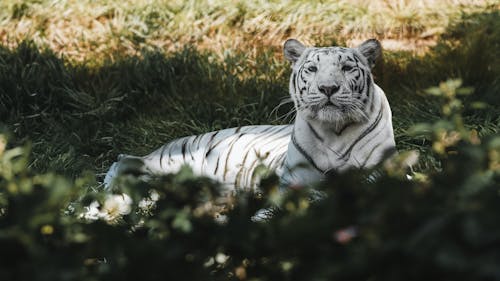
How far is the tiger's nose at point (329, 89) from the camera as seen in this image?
380 cm

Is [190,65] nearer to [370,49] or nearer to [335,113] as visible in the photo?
[370,49]

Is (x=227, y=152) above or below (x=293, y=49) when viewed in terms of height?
below

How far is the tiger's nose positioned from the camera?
3802 mm

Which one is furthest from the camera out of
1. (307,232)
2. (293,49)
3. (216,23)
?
(216,23)

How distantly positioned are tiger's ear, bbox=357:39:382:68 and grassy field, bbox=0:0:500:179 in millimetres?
667

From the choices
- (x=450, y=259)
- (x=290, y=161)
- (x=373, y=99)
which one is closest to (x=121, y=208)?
(x=290, y=161)

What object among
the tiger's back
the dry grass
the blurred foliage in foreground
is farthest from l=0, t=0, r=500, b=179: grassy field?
the blurred foliage in foreground

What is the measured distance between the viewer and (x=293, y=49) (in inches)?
167

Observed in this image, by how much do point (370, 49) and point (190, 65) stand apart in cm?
229

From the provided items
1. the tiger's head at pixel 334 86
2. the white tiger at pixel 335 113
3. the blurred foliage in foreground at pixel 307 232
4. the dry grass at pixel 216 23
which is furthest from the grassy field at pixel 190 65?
the blurred foliage in foreground at pixel 307 232

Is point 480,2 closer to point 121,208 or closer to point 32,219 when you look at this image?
point 121,208

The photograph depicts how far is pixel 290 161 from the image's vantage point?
4.14 metres

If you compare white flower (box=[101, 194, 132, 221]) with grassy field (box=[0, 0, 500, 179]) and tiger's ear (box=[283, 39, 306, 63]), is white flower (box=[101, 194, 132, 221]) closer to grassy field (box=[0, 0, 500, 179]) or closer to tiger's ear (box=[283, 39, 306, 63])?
grassy field (box=[0, 0, 500, 179])

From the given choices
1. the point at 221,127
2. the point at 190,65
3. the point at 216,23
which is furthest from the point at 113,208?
the point at 216,23
